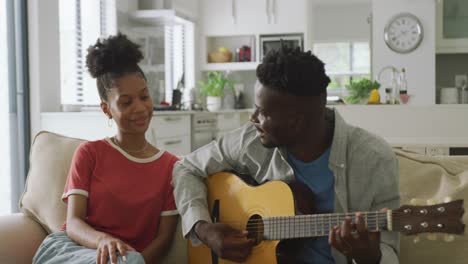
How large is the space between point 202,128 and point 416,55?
265 cm

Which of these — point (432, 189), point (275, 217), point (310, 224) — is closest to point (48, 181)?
point (275, 217)

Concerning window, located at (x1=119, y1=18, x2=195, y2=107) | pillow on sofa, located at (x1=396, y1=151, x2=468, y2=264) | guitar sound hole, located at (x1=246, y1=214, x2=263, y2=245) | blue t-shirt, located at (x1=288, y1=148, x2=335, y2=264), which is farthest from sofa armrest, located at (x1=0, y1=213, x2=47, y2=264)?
window, located at (x1=119, y1=18, x2=195, y2=107)

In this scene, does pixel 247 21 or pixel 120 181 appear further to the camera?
pixel 247 21

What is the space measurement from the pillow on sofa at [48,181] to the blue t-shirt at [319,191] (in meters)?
0.83

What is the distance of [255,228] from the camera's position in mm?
1574

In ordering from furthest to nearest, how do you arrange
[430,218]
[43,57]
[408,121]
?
[43,57], [408,121], [430,218]

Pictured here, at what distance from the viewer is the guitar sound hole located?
155 centimetres

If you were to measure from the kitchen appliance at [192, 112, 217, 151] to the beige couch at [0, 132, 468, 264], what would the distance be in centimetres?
297

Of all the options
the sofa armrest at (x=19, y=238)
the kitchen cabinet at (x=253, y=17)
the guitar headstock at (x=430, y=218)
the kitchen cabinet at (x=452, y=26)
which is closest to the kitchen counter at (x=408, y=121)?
the sofa armrest at (x=19, y=238)

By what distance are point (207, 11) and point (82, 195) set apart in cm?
517

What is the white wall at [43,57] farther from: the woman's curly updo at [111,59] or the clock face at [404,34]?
the clock face at [404,34]

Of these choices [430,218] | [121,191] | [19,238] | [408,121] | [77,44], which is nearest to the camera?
[430,218]

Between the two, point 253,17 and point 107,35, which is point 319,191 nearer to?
point 107,35

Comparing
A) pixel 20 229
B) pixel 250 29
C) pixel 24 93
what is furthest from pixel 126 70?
pixel 250 29
